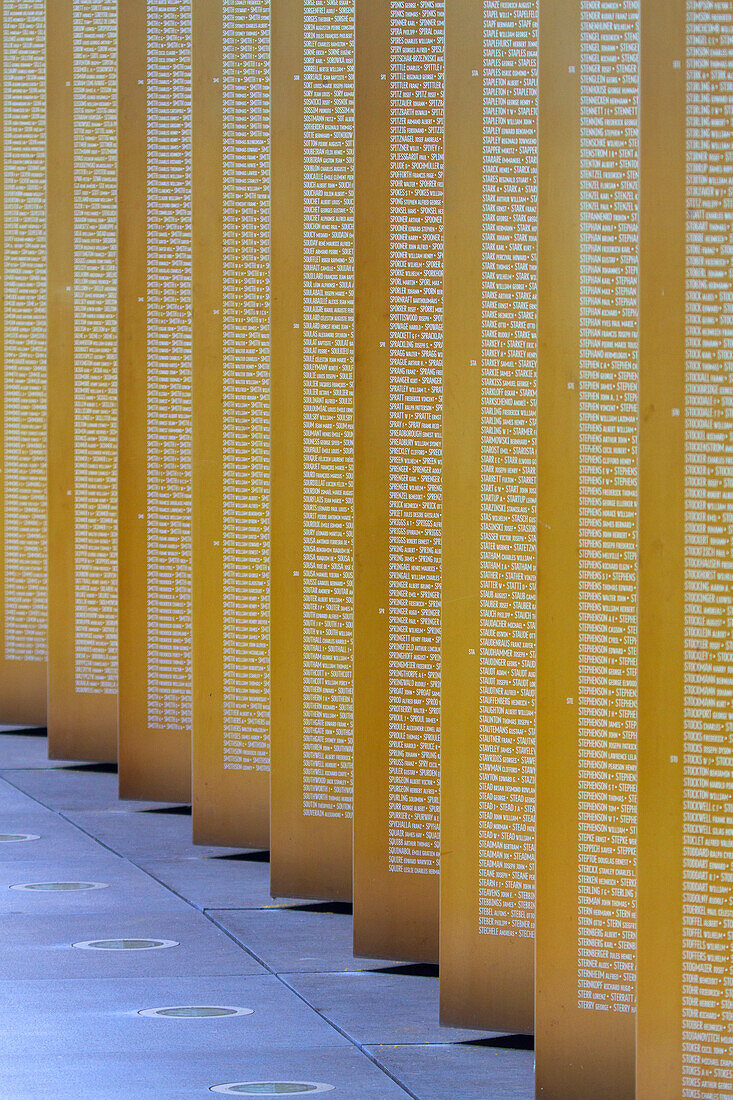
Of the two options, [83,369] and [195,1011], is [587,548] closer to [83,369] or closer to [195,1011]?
[195,1011]

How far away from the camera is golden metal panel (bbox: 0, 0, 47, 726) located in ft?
40.8

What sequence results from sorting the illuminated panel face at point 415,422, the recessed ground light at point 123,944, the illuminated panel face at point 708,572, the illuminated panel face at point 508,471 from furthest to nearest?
the recessed ground light at point 123,944, the illuminated panel face at point 415,422, the illuminated panel face at point 508,471, the illuminated panel face at point 708,572

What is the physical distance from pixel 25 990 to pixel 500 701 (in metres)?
1.78

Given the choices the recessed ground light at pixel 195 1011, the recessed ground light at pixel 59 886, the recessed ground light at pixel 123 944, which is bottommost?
the recessed ground light at pixel 195 1011

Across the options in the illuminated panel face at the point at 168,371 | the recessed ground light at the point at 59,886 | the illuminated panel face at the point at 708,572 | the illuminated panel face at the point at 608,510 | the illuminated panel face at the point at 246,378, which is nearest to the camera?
the illuminated panel face at the point at 708,572

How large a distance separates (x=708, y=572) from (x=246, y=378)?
176 inches

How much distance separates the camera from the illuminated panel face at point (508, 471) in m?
5.80

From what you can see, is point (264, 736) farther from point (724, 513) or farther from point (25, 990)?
point (724, 513)

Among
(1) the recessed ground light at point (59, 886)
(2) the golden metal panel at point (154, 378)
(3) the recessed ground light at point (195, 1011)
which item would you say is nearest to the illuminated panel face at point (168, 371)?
(2) the golden metal panel at point (154, 378)

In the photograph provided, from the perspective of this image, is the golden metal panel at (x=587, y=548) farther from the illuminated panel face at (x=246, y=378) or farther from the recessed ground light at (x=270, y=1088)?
the illuminated panel face at (x=246, y=378)

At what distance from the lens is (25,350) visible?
1244 cm

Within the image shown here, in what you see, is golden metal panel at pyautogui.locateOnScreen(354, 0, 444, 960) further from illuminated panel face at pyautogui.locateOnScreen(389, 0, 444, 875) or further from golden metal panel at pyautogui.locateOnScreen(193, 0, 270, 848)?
golden metal panel at pyautogui.locateOnScreen(193, 0, 270, 848)

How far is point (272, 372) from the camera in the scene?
760 cm

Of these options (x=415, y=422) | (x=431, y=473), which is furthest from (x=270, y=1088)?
(x=415, y=422)
